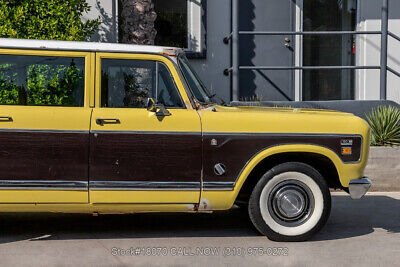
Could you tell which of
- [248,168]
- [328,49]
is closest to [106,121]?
[248,168]

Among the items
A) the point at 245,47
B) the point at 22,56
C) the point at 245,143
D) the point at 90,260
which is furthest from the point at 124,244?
the point at 245,47

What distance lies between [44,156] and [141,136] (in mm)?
876

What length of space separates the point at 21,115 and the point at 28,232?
1411mm

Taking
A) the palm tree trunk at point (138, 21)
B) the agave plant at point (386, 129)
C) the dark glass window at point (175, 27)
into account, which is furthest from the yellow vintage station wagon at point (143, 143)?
the dark glass window at point (175, 27)

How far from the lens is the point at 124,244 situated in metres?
5.39

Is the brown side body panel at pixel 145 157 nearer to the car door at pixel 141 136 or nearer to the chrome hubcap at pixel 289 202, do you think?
the car door at pixel 141 136

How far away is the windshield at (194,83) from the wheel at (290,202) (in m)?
0.95

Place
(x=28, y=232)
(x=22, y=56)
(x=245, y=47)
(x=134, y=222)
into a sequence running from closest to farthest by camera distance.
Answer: (x=22, y=56) < (x=28, y=232) < (x=134, y=222) < (x=245, y=47)

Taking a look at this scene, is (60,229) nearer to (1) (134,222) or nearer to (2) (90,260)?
(1) (134,222)

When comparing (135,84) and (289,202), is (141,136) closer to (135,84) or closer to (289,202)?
(135,84)

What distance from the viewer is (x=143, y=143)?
5207mm

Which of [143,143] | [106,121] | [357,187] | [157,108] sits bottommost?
[357,187]

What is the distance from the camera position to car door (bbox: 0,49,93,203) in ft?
16.8

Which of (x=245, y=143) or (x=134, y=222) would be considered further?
(x=134, y=222)
